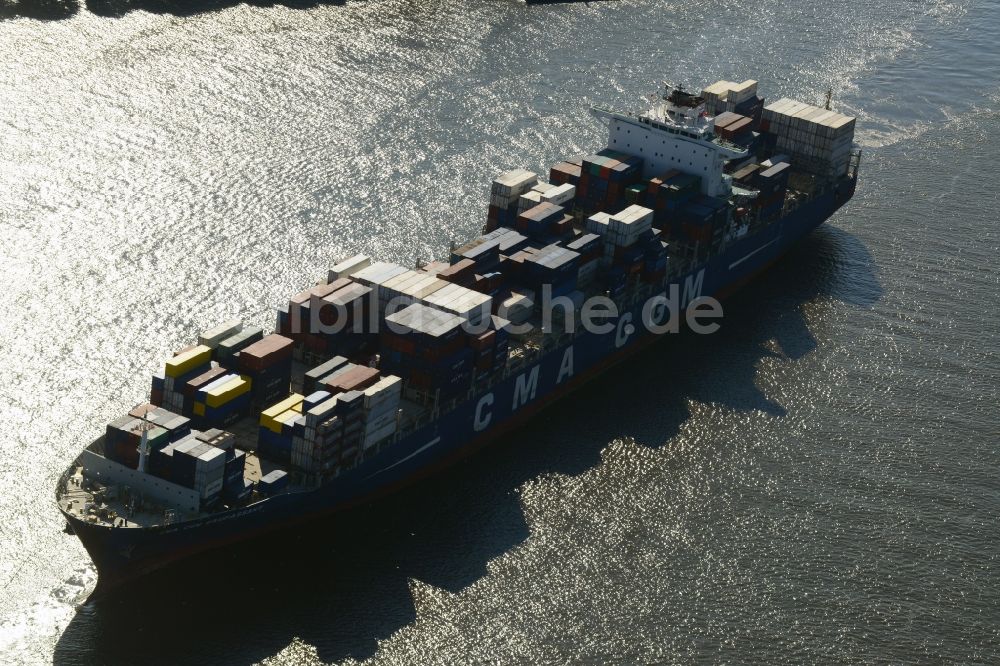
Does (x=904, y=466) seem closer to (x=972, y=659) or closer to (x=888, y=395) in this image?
(x=888, y=395)

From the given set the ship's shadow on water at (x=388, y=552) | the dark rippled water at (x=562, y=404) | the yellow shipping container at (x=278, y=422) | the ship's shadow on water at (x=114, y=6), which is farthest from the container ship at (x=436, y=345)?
the ship's shadow on water at (x=114, y=6)

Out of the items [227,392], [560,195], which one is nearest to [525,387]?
Answer: [560,195]

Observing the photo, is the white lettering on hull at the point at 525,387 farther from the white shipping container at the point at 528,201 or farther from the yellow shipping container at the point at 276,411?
the yellow shipping container at the point at 276,411

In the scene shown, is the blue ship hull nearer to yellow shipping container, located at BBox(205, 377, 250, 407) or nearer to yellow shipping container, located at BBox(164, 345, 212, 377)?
yellow shipping container, located at BBox(205, 377, 250, 407)

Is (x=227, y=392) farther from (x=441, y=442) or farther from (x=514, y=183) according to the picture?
(x=514, y=183)

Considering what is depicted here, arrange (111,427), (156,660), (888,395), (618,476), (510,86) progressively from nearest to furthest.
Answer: (156,660) < (111,427) < (618,476) < (888,395) < (510,86)

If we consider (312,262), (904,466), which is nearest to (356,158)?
(312,262)
